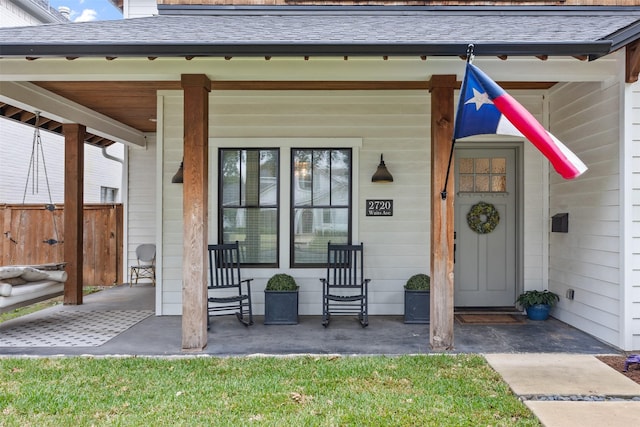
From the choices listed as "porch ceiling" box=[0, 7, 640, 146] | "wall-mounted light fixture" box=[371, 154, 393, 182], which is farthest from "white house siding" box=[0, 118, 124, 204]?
"wall-mounted light fixture" box=[371, 154, 393, 182]

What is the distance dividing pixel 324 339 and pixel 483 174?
10.1 feet

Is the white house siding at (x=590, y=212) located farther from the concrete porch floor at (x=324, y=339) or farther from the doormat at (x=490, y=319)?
the doormat at (x=490, y=319)

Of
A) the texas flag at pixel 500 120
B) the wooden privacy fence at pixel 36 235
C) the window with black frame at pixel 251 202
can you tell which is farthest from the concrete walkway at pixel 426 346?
the wooden privacy fence at pixel 36 235

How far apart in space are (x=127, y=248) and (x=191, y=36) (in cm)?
558

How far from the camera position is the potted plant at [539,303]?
16.4ft

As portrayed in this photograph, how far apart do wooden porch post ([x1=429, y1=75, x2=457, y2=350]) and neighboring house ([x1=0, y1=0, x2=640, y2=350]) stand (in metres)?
0.15

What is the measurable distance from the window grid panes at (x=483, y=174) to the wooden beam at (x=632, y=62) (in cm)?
181

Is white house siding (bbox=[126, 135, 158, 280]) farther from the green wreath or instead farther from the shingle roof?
the green wreath

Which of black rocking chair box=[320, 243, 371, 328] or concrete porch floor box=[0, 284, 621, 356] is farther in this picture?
black rocking chair box=[320, 243, 371, 328]

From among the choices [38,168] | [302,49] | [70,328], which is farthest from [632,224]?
[38,168]

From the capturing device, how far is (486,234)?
5516mm

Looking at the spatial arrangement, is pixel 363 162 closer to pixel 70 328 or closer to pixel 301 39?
pixel 301 39

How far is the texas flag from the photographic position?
2.73 metres

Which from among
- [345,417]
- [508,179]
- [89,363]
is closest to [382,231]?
[508,179]
